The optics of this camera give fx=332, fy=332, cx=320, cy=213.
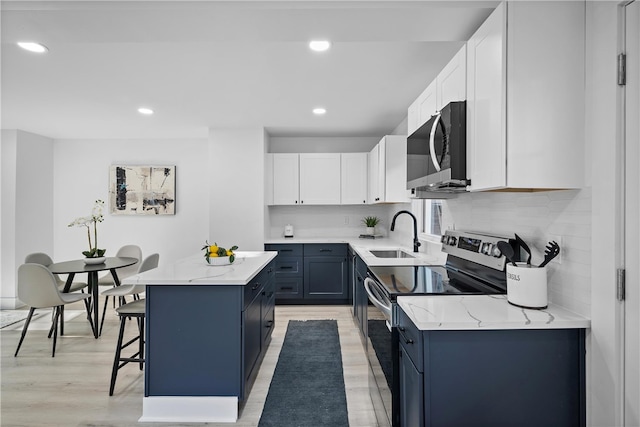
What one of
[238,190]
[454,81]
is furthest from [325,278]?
[454,81]

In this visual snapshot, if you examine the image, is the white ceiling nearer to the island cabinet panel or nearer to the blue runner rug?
the island cabinet panel

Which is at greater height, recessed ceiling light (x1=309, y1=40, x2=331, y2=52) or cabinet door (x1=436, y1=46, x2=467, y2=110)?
recessed ceiling light (x1=309, y1=40, x2=331, y2=52)

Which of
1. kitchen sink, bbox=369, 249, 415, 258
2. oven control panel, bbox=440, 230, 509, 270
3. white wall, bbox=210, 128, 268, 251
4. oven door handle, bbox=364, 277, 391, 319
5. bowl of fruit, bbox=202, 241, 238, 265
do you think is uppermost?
white wall, bbox=210, 128, 268, 251

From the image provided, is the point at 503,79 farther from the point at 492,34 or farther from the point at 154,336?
the point at 154,336

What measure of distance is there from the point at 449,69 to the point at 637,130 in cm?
Result: 96

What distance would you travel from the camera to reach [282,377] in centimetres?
257

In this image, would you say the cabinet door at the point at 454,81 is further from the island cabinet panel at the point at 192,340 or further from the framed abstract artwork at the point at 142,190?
the framed abstract artwork at the point at 142,190

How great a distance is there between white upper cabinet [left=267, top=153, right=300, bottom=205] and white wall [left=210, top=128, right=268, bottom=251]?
34 centimetres

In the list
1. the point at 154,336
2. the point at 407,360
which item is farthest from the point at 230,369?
the point at 407,360

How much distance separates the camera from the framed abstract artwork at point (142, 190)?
524 cm

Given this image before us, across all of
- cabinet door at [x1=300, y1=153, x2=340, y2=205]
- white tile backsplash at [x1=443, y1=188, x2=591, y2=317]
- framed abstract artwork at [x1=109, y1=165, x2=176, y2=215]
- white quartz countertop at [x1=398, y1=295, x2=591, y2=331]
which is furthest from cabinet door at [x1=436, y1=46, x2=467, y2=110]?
framed abstract artwork at [x1=109, y1=165, x2=176, y2=215]

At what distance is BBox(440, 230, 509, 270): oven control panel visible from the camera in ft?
5.95

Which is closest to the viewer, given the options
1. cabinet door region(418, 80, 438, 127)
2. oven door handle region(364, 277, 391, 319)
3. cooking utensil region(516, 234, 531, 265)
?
cooking utensil region(516, 234, 531, 265)

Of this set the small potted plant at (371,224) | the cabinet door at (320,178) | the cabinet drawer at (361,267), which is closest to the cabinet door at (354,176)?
the cabinet door at (320,178)
